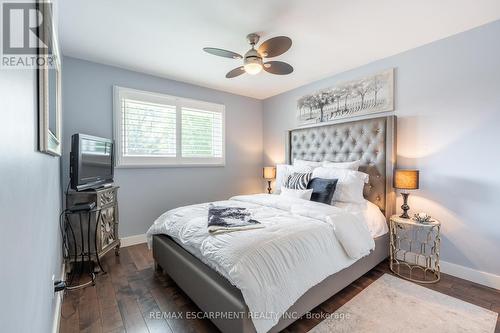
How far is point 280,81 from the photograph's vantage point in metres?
3.80

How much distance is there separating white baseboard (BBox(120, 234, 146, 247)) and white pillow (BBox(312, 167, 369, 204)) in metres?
2.81

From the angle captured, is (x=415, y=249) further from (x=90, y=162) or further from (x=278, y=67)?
(x=90, y=162)

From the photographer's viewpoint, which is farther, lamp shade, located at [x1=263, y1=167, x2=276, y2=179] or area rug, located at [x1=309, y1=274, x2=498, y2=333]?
lamp shade, located at [x1=263, y1=167, x2=276, y2=179]

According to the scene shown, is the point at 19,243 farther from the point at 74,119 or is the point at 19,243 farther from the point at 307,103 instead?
the point at 307,103

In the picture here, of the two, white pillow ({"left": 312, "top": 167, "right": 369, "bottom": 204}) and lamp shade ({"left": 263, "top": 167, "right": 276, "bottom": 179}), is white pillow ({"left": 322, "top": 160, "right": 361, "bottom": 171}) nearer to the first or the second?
white pillow ({"left": 312, "top": 167, "right": 369, "bottom": 204})

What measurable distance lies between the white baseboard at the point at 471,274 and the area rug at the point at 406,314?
0.52 m

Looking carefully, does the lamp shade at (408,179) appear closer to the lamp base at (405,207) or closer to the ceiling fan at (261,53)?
the lamp base at (405,207)

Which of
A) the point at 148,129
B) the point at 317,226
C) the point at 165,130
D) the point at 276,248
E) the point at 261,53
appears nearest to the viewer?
the point at 276,248

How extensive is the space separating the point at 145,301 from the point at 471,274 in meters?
3.22

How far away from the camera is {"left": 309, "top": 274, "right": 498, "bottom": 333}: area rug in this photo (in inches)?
65.6

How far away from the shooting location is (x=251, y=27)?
2242 millimetres

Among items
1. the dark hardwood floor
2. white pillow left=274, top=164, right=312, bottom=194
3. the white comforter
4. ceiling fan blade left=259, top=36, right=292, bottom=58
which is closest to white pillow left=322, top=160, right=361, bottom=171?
white pillow left=274, top=164, right=312, bottom=194

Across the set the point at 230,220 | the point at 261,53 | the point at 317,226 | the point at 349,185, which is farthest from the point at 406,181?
the point at 261,53

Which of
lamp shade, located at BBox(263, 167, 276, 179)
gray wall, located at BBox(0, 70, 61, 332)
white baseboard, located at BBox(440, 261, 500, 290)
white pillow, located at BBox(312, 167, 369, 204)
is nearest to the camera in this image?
gray wall, located at BBox(0, 70, 61, 332)
